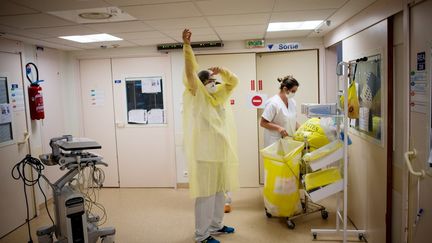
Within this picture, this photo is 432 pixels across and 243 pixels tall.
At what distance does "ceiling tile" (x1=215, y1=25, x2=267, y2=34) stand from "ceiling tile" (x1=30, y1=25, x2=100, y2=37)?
1429 mm

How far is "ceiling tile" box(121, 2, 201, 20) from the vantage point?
106 inches

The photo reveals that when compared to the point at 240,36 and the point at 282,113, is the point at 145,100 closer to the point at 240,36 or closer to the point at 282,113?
the point at 240,36

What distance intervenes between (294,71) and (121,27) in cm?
260

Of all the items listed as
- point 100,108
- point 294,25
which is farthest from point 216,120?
point 100,108

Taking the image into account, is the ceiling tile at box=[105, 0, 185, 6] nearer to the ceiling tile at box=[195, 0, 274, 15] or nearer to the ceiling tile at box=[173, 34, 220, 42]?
the ceiling tile at box=[195, 0, 274, 15]

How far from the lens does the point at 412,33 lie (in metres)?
2.21

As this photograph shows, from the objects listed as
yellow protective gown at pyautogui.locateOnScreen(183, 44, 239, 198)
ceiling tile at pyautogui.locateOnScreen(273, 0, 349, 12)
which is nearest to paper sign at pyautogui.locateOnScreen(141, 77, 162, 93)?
yellow protective gown at pyautogui.locateOnScreen(183, 44, 239, 198)

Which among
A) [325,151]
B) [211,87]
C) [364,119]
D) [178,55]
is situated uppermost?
[178,55]

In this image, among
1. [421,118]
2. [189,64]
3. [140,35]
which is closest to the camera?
[421,118]

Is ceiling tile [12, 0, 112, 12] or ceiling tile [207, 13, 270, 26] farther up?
ceiling tile [207, 13, 270, 26]

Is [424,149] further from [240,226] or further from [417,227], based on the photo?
[240,226]

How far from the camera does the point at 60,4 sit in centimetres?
253

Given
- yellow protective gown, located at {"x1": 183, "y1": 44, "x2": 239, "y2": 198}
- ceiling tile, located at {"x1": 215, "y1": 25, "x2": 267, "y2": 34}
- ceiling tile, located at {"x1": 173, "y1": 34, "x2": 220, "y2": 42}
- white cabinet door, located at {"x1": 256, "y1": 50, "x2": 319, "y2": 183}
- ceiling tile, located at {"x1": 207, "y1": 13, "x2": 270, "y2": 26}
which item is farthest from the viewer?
white cabinet door, located at {"x1": 256, "y1": 50, "x2": 319, "y2": 183}

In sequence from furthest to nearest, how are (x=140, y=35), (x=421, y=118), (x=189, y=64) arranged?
(x=140, y=35) < (x=189, y=64) < (x=421, y=118)
